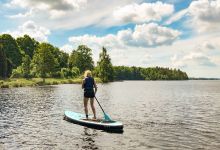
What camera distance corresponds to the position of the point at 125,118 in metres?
→ 26.8

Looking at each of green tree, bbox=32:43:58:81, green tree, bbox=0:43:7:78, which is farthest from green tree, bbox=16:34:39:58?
green tree, bbox=0:43:7:78

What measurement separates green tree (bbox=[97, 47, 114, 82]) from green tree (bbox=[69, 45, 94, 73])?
64.5 feet

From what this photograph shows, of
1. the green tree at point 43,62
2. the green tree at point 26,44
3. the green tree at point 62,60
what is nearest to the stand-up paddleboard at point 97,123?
the green tree at point 43,62

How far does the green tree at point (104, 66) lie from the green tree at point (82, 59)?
19.7m

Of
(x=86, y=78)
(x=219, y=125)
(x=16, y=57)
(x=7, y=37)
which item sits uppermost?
(x=7, y=37)

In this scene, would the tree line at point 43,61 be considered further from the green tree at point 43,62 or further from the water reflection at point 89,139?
the water reflection at point 89,139

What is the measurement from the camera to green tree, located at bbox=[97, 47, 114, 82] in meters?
140

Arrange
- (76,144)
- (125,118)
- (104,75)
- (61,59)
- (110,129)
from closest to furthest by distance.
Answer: (76,144) → (110,129) → (125,118) → (104,75) → (61,59)

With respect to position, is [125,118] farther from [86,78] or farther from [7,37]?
[7,37]

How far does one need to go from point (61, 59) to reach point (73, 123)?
131 metres

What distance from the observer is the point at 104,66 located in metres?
140

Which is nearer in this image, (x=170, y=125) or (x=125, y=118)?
(x=170, y=125)

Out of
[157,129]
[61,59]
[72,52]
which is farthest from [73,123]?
[72,52]

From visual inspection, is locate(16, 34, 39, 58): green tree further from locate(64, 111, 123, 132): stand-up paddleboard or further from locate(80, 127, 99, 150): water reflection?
locate(80, 127, 99, 150): water reflection
